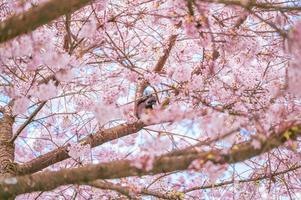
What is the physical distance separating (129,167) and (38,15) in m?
1.06

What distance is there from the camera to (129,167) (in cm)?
308

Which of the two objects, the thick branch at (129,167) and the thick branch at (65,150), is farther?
the thick branch at (65,150)

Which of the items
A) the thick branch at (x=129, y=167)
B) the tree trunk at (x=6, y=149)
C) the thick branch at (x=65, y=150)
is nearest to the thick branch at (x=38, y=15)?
the thick branch at (x=129, y=167)

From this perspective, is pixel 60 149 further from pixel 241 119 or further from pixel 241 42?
pixel 241 119

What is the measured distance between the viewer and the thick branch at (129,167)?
2.90 metres

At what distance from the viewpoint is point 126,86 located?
6492 millimetres

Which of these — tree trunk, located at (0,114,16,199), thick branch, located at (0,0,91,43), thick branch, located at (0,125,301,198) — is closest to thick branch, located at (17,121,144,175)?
tree trunk, located at (0,114,16,199)

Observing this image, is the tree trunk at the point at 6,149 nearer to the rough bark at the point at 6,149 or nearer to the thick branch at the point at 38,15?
the rough bark at the point at 6,149

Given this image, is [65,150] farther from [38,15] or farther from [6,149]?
[38,15]

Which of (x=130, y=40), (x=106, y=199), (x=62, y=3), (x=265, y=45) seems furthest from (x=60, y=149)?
(x=62, y=3)

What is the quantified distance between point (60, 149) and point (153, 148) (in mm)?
3136

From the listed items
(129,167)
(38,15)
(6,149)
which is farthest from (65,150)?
(38,15)

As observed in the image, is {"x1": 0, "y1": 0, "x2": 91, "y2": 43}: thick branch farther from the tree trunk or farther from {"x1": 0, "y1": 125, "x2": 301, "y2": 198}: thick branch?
the tree trunk

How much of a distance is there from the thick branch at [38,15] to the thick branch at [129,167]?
0.96 m
